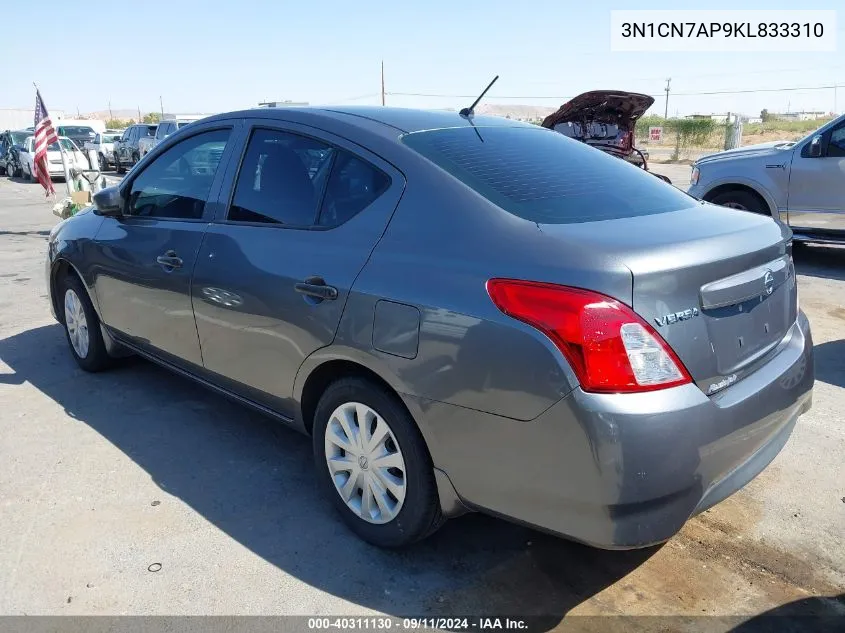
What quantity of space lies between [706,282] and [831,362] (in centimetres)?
342

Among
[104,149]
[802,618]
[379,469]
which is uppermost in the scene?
[104,149]

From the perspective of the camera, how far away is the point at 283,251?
3.07 metres

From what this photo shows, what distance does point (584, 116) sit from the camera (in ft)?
50.0

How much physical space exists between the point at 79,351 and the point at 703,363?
4.29 m

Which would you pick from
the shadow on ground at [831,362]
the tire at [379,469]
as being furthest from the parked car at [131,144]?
the tire at [379,469]

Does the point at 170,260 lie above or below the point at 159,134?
below

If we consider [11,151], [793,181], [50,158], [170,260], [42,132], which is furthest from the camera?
[11,151]

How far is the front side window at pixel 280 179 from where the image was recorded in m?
3.11

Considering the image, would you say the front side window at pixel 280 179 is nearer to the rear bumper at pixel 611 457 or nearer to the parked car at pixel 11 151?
the rear bumper at pixel 611 457

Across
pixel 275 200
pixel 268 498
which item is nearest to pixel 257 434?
pixel 268 498

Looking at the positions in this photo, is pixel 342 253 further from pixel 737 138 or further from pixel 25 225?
pixel 737 138

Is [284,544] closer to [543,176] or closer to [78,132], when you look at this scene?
[543,176]

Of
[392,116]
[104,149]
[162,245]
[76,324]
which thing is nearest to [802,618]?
[392,116]

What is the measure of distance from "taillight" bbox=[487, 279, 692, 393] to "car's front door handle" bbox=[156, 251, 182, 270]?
2.20 metres
